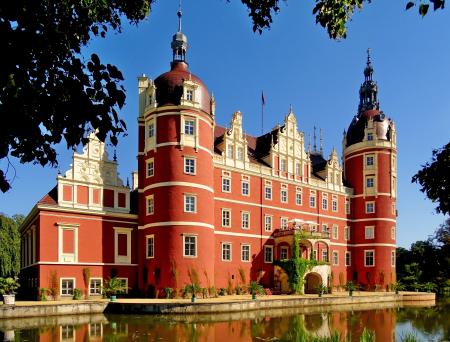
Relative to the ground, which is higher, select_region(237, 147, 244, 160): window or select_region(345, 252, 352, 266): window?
select_region(237, 147, 244, 160): window

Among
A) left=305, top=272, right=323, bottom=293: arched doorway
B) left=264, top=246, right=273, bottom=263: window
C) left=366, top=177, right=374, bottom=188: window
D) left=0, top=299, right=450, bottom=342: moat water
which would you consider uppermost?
left=366, top=177, right=374, bottom=188: window

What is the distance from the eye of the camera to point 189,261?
3197 centimetres

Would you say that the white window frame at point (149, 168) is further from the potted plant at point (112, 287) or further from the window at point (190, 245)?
the potted plant at point (112, 287)

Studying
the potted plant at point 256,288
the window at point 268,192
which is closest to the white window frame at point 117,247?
the potted plant at point 256,288

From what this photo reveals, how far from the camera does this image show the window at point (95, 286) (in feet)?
103

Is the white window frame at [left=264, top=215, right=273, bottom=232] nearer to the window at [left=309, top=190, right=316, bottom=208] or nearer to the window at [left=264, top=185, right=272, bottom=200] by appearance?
the window at [left=264, top=185, right=272, bottom=200]

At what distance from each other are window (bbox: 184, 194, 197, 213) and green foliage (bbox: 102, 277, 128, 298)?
21.9 feet

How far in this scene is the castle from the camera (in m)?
31.4

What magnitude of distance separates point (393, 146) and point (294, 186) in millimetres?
13170

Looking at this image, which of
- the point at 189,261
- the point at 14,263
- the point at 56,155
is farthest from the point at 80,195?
the point at 56,155

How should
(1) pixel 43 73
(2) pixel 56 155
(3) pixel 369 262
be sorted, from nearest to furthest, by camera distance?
(1) pixel 43 73 < (2) pixel 56 155 < (3) pixel 369 262

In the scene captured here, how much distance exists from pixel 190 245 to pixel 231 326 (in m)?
11.6

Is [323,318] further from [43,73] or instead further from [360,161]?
[360,161]

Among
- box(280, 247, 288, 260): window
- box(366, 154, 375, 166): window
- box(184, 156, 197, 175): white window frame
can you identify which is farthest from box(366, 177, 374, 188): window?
box(184, 156, 197, 175): white window frame
